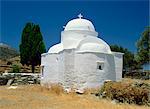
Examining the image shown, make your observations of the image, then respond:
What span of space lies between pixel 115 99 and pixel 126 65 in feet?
115

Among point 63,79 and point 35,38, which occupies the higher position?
point 35,38

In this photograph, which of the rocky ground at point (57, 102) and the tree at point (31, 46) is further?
the tree at point (31, 46)

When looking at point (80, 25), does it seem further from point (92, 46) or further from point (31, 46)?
point (31, 46)

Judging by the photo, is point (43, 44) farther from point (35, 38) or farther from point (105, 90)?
point (105, 90)

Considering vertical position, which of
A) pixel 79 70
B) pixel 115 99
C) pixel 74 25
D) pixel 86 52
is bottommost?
pixel 115 99

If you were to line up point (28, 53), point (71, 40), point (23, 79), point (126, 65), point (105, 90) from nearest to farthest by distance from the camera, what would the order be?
point (105, 90) → point (71, 40) → point (23, 79) → point (28, 53) → point (126, 65)

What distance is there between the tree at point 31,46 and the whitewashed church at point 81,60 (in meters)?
12.3

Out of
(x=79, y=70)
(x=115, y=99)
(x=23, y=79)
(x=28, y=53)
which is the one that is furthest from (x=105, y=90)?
(x=28, y=53)

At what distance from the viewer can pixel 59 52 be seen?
78.7 feet

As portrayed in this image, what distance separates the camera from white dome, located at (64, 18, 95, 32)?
79.2 ft

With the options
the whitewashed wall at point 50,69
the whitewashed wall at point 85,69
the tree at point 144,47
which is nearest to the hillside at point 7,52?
the tree at point 144,47

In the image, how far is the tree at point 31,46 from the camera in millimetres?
37188

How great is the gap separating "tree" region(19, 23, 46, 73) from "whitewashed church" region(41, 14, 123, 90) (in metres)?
12.3

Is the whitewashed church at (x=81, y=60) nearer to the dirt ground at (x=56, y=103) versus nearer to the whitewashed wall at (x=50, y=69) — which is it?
the whitewashed wall at (x=50, y=69)
